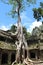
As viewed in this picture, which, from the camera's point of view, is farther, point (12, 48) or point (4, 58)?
point (12, 48)

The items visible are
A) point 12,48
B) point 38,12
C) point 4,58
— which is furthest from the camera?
point 38,12

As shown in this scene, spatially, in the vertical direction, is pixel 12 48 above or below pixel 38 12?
below

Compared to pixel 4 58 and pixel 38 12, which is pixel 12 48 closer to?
pixel 4 58

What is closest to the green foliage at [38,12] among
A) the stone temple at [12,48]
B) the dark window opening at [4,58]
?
the stone temple at [12,48]

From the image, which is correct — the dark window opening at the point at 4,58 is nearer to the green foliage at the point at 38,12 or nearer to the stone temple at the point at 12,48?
the stone temple at the point at 12,48

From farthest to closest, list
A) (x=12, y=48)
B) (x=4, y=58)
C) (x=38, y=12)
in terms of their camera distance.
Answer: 1. (x=38, y=12)
2. (x=12, y=48)
3. (x=4, y=58)

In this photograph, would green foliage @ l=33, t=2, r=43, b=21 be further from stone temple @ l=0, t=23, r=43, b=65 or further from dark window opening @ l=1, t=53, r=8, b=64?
dark window opening @ l=1, t=53, r=8, b=64

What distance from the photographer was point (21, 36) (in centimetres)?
2927

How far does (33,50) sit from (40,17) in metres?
8.91

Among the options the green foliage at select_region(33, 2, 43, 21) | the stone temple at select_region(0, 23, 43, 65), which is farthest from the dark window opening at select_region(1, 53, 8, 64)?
the green foliage at select_region(33, 2, 43, 21)

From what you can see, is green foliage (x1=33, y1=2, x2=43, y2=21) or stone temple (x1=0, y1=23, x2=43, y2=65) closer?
stone temple (x1=0, y1=23, x2=43, y2=65)

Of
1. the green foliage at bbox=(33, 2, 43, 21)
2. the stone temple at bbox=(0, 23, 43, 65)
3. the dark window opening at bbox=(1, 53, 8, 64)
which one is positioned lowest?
the dark window opening at bbox=(1, 53, 8, 64)

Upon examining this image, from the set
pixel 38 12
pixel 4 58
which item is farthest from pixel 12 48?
pixel 38 12

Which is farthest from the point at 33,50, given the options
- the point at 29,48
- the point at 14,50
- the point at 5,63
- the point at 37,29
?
the point at 37,29
